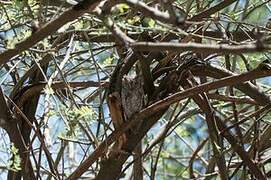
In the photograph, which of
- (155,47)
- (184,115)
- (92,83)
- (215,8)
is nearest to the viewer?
(155,47)

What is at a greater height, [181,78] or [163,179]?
[163,179]

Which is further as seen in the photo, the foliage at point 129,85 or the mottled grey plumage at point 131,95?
the mottled grey plumage at point 131,95

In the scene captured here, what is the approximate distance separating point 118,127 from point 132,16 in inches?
13.3

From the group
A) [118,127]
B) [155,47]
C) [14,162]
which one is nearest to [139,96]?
[118,127]

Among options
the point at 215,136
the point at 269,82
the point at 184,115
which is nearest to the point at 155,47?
the point at 215,136

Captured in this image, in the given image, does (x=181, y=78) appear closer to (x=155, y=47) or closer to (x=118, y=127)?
(x=118, y=127)

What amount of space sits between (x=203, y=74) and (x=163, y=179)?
127cm

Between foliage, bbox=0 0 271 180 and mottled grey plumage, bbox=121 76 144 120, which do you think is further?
mottled grey plumage, bbox=121 76 144 120

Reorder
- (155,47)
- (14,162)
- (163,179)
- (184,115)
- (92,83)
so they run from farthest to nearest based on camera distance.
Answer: (163,179) < (184,115) < (92,83) < (14,162) < (155,47)

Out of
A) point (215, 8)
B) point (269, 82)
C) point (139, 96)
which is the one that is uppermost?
point (269, 82)

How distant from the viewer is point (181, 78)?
6.18 feet

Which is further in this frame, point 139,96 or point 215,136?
point 215,136

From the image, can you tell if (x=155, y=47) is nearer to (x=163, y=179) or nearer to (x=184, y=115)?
Answer: (x=184, y=115)

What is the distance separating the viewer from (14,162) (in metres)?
1.50
